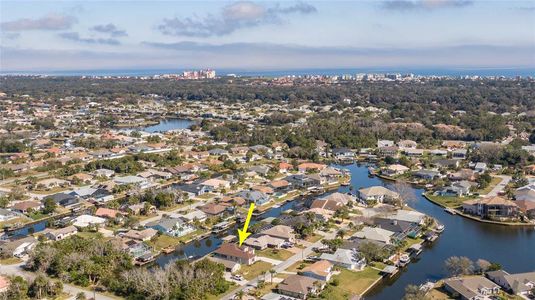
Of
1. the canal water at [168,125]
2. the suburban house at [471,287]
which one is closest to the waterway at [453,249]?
the suburban house at [471,287]

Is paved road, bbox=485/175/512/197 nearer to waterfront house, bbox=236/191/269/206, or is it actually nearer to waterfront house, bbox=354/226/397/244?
waterfront house, bbox=354/226/397/244

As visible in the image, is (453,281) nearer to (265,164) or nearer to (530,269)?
(530,269)

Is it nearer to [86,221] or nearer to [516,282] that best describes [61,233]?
[86,221]

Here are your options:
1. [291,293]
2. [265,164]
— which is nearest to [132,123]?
[265,164]

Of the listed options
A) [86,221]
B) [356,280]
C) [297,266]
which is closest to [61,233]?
[86,221]

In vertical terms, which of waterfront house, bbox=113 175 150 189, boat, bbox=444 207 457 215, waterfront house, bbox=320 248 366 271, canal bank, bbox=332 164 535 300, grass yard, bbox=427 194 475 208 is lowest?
canal bank, bbox=332 164 535 300

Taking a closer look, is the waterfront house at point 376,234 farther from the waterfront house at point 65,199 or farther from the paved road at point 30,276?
the waterfront house at point 65,199

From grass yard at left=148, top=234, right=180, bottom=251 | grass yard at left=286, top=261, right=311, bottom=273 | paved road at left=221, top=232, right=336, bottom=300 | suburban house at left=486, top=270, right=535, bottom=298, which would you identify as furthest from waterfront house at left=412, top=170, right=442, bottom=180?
grass yard at left=148, top=234, right=180, bottom=251
